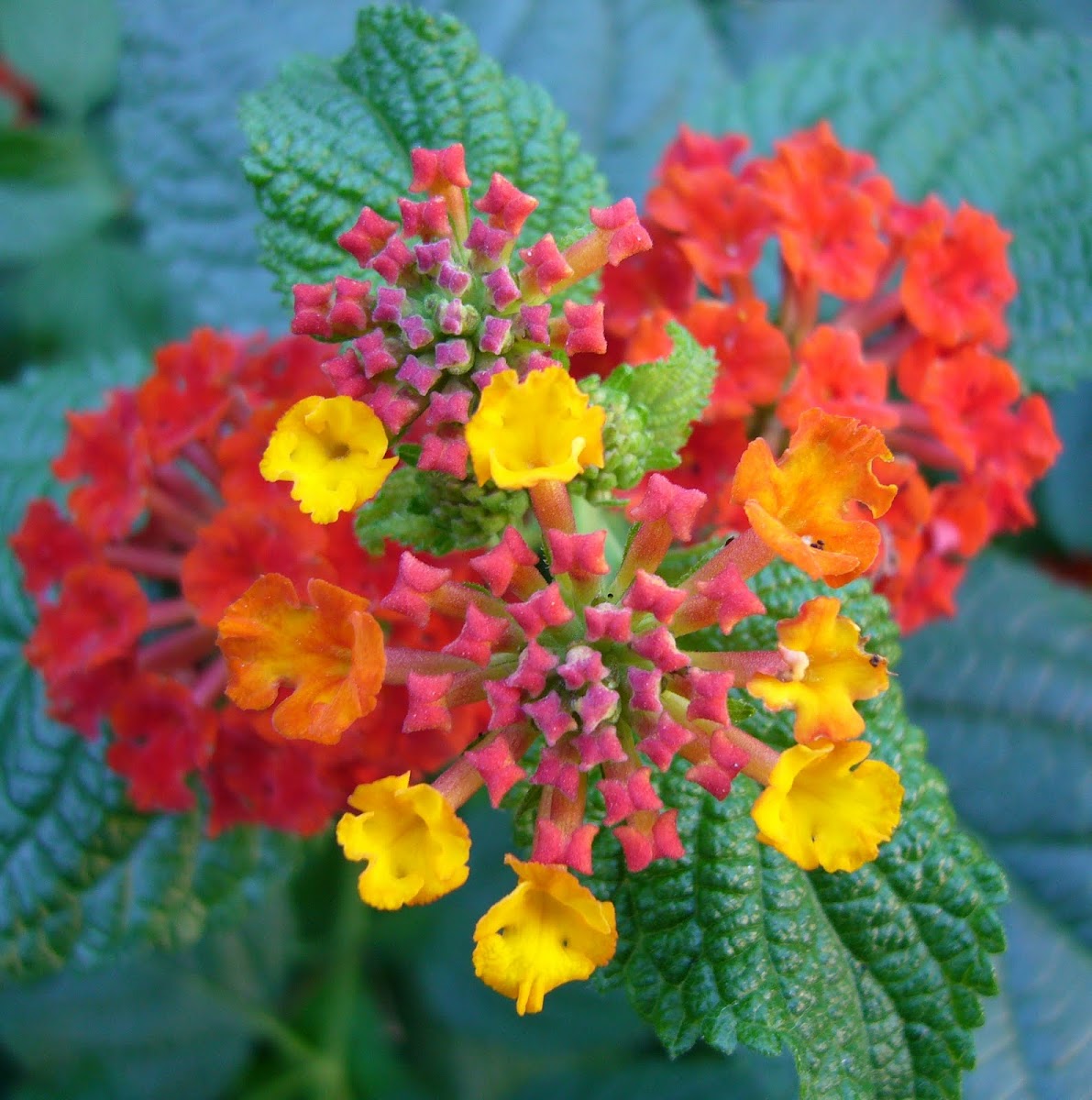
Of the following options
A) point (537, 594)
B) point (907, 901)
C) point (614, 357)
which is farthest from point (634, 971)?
point (614, 357)

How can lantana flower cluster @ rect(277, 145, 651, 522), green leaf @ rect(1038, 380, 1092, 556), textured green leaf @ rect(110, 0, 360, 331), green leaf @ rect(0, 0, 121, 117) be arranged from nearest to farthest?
lantana flower cluster @ rect(277, 145, 651, 522)
textured green leaf @ rect(110, 0, 360, 331)
green leaf @ rect(1038, 380, 1092, 556)
green leaf @ rect(0, 0, 121, 117)

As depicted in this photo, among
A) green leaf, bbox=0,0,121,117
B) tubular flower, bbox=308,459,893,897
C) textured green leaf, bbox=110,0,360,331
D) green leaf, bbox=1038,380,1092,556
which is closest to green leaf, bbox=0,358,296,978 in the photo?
textured green leaf, bbox=110,0,360,331

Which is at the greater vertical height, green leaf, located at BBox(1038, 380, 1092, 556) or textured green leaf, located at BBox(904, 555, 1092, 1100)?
green leaf, located at BBox(1038, 380, 1092, 556)

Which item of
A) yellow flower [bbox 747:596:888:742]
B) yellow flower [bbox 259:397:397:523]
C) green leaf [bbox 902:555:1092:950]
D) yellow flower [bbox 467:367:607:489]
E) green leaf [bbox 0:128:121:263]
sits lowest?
green leaf [bbox 0:128:121:263]

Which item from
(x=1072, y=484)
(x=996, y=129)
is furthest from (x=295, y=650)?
(x=1072, y=484)

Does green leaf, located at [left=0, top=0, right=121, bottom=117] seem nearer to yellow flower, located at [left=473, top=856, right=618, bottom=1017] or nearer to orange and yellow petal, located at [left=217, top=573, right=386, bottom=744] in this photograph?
orange and yellow petal, located at [left=217, top=573, right=386, bottom=744]

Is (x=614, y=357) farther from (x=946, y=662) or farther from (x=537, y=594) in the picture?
(x=946, y=662)
